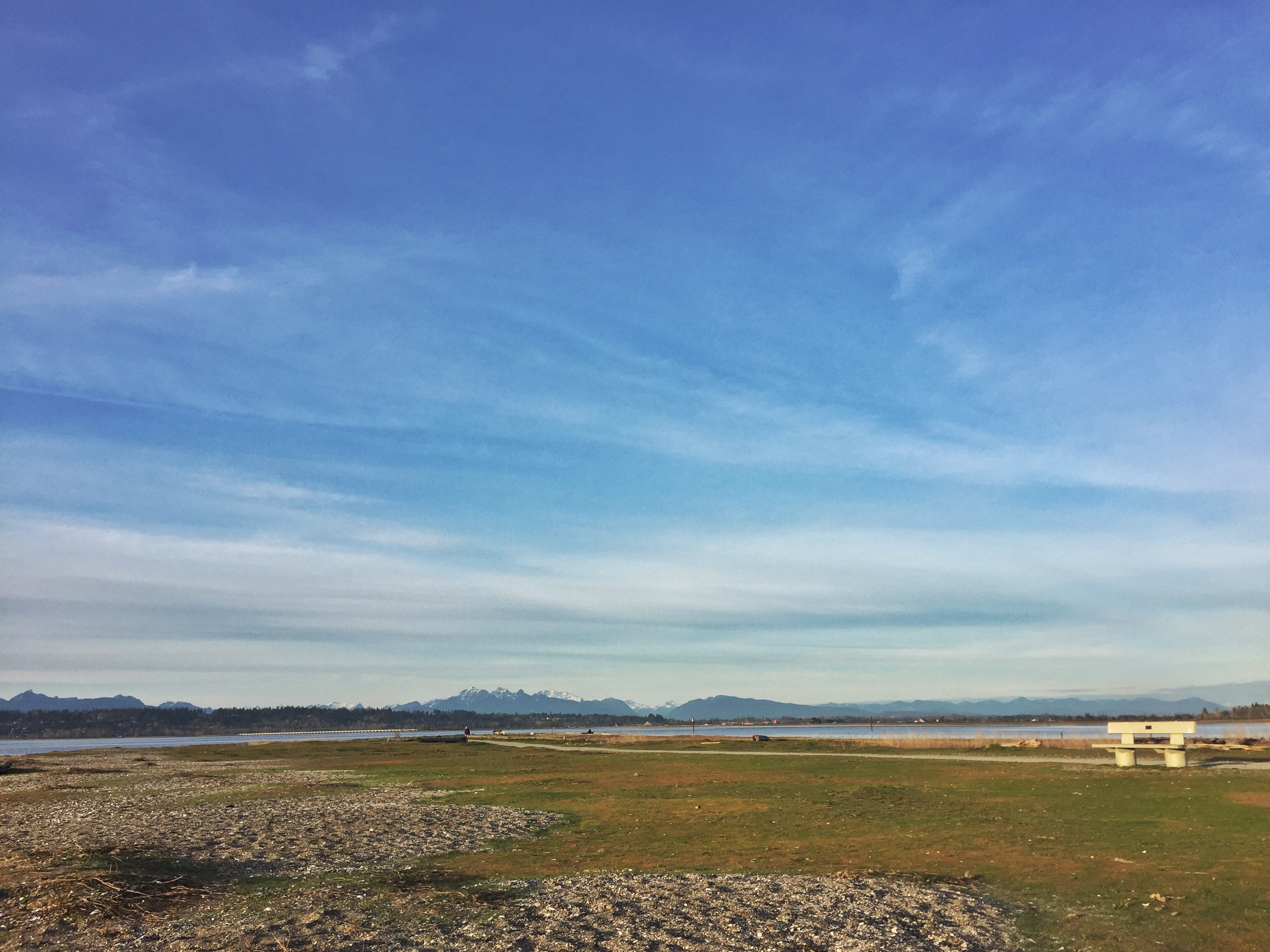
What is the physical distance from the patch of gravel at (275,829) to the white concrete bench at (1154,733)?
39.1 meters

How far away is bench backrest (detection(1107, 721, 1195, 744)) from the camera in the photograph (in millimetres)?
56938

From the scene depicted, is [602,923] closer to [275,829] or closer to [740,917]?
[740,917]

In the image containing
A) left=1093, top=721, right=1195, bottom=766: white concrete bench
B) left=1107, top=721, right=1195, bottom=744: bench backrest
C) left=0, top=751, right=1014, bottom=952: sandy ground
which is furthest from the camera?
left=1107, top=721, right=1195, bottom=744: bench backrest

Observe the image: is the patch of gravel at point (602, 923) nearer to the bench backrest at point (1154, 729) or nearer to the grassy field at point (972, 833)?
the grassy field at point (972, 833)

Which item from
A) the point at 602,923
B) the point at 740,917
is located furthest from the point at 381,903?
the point at 740,917

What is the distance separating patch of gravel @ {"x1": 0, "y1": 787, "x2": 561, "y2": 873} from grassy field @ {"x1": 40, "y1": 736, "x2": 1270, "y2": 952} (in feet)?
8.12

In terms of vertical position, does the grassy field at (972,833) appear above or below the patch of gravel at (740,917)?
below

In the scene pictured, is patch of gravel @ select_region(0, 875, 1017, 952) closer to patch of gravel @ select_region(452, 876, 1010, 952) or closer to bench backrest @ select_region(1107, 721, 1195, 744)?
patch of gravel @ select_region(452, 876, 1010, 952)

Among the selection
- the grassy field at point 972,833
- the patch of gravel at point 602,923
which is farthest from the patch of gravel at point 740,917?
the grassy field at point 972,833

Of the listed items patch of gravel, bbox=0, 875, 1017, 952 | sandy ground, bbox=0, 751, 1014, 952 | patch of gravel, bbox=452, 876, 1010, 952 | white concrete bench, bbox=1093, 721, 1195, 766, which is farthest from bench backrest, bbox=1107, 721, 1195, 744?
patch of gravel, bbox=0, 875, 1017, 952

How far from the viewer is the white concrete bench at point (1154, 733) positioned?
5119 cm

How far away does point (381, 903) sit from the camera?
18484mm

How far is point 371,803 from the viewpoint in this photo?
38.8 meters

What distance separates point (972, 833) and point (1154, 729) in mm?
42391
